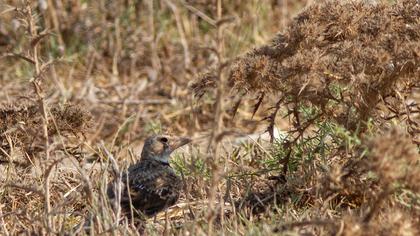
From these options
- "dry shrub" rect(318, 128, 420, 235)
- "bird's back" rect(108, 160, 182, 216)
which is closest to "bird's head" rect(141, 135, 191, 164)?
"bird's back" rect(108, 160, 182, 216)

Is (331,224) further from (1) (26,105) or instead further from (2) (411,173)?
(1) (26,105)

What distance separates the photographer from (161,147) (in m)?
6.41

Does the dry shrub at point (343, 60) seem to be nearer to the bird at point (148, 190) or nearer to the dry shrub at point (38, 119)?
the bird at point (148, 190)

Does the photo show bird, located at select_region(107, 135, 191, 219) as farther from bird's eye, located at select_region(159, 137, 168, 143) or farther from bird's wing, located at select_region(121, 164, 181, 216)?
bird's eye, located at select_region(159, 137, 168, 143)

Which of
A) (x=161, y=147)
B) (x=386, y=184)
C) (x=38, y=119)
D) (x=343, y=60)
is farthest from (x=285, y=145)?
(x=38, y=119)

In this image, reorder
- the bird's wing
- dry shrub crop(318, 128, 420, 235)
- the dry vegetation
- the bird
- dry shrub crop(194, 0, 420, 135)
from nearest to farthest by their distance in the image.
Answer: dry shrub crop(318, 128, 420, 235)
the dry vegetation
dry shrub crop(194, 0, 420, 135)
the bird
the bird's wing

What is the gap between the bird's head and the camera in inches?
251

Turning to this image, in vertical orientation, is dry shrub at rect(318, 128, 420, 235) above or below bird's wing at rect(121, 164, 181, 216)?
below

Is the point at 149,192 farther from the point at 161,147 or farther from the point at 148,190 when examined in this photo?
the point at 161,147

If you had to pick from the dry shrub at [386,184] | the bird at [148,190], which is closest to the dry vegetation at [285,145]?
the dry shrub at [386,184]

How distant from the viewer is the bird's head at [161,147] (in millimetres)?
6367

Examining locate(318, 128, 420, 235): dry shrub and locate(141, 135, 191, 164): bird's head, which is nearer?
locate(318, 128, 420, 235): dry shrub

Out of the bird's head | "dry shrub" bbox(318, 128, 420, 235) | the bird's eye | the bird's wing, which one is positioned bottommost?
"dry shrub" bbox(318, 128, 420, 235)

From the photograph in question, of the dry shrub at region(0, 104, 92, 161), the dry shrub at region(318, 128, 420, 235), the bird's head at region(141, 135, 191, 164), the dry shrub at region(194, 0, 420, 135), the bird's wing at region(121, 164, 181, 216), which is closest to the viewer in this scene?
the dry shrub at region(318, 128, 420, 235)
